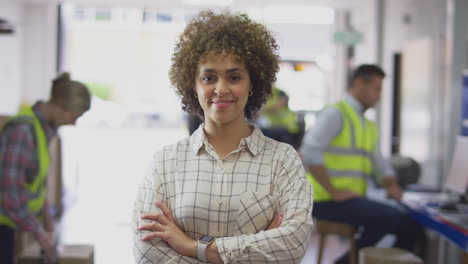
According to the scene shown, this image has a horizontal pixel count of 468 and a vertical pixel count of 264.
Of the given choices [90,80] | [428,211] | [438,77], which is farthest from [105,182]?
[428,211]

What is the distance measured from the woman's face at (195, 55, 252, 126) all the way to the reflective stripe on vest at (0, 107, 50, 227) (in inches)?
73.1

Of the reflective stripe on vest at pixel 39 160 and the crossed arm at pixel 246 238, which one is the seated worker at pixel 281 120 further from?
the crossed arm at pixel 246 238

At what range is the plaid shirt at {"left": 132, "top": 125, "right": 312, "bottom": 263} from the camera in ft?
5.10

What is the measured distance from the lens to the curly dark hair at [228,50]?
165 centimetres

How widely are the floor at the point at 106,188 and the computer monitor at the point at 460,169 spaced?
1.71m

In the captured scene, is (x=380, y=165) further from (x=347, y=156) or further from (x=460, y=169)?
(x=460, y=169)

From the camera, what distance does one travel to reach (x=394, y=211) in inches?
152

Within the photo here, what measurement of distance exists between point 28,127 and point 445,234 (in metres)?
2.49

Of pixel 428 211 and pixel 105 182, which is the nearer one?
pixel 428 211

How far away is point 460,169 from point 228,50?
2521 millimetres

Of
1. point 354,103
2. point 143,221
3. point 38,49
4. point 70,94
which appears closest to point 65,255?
point 70,94

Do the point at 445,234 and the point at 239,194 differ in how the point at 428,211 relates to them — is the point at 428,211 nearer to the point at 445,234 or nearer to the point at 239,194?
the point at 445,234

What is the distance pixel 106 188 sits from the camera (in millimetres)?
7758

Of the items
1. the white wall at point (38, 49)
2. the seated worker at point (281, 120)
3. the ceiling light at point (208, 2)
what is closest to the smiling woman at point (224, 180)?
the white wall at point (38, 49)
